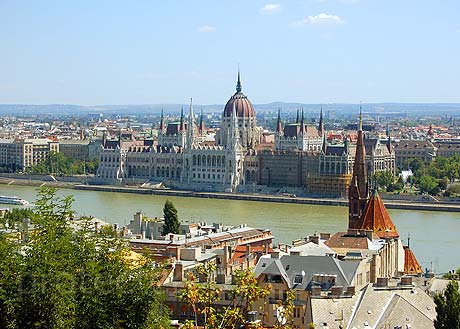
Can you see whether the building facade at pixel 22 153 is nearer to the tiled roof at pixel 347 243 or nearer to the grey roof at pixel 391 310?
the tiled roof at pixel 347 243

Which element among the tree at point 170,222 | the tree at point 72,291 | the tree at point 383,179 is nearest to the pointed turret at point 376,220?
the tree at point 170,222

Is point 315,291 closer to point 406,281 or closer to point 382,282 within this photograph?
point 382,282

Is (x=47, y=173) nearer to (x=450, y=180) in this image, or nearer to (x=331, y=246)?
(x=450, y=180)

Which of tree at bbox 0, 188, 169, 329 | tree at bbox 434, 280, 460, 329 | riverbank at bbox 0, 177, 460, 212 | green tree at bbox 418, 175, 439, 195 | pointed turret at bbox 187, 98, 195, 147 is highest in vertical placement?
tree at bbox 0, 188, 169, 329

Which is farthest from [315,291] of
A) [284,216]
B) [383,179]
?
[383,179]

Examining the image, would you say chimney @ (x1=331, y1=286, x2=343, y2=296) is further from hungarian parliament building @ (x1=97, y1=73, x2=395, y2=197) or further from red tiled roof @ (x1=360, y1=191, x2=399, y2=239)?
hungarian parliament building @ (x1=97, y1=73, x2=395, y2=197)

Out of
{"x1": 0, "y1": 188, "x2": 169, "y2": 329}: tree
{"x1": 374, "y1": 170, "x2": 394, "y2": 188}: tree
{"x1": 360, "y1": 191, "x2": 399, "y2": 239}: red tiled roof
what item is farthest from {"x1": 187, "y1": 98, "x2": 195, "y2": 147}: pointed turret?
{"x1": 0, "y1": 188, "x2": 169, "y2": 329}: tree

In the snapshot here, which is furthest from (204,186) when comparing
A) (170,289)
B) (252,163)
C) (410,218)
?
(170,289)

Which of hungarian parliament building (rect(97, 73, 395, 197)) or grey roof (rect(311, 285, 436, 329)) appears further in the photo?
hungarian parliament building (rect(97, 73, 395, 197))
